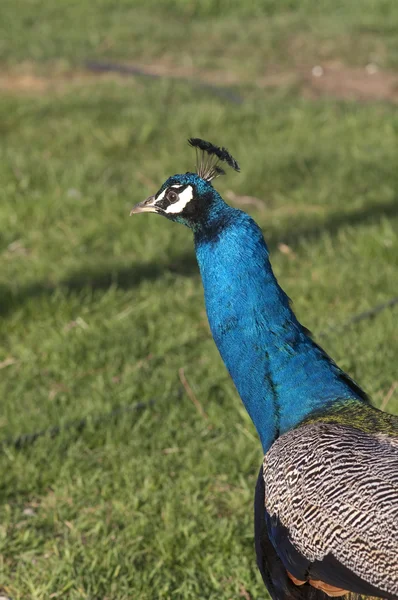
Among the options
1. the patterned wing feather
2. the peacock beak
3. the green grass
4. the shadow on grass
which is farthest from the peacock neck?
the shadow on grass

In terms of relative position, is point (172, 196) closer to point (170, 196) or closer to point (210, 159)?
point (170, 196)

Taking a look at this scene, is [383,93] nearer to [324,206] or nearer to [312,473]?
[324,206]

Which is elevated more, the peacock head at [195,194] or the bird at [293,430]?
the peacock head at [195,194]

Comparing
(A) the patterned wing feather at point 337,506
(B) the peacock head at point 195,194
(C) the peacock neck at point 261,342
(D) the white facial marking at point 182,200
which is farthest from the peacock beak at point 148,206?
(A) the patterned wing feather at point 337,506

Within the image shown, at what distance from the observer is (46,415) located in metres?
3.96

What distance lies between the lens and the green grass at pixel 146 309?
324 centimetres

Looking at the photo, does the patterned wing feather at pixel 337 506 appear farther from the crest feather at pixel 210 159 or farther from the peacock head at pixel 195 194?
the crest feather at pixel 210 159

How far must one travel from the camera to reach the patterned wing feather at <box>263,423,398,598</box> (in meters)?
2.21

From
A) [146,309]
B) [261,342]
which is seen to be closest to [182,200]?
[261,342]

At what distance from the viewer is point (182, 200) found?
2.98 m

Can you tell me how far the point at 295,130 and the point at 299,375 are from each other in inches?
184

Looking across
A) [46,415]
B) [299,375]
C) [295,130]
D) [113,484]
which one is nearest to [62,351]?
[46,415]

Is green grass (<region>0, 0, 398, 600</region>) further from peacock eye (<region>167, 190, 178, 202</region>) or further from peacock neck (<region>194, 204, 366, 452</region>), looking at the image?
peacock eye (<region>167, 190, 178, 202</region>)

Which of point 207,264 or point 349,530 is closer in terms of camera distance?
point 349,530
